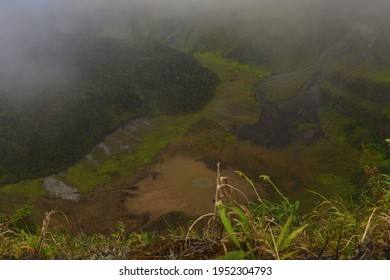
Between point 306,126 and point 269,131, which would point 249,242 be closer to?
point 269,131

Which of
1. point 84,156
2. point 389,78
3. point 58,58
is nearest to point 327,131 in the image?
point 389,78

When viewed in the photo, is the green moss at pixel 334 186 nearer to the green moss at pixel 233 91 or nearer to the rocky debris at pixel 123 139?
the green moss at pixel 233 91

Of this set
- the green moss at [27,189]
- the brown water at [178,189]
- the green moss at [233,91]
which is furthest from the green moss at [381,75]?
the green moss at [27,189]

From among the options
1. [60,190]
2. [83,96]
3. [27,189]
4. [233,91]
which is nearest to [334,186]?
[60,190]

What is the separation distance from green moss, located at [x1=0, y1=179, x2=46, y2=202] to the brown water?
443 inches

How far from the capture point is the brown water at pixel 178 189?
129 feet

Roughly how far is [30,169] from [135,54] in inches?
1772

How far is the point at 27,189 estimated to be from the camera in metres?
46.8

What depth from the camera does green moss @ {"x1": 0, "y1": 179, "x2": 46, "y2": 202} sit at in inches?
1791

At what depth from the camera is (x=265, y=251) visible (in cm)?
324

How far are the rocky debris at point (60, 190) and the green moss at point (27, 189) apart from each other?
2.23 ft

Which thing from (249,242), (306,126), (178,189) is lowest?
(178,189)

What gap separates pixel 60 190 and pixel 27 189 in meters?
3.87

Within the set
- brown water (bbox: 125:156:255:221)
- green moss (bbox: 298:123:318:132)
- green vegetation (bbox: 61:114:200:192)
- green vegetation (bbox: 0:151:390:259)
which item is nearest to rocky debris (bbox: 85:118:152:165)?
green vegetation (bbox: 61:114:200:192)
